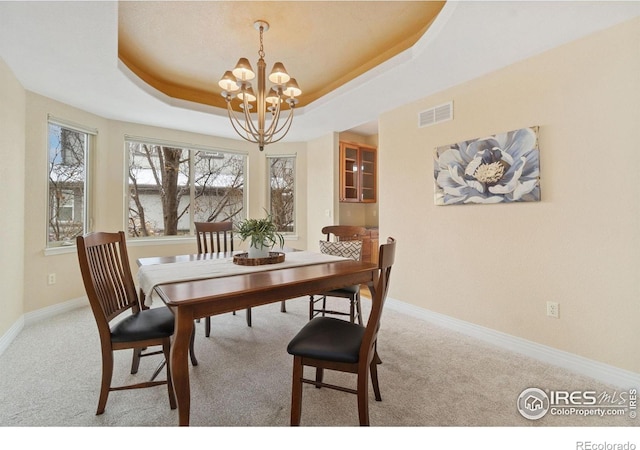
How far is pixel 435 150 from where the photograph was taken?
118 inches

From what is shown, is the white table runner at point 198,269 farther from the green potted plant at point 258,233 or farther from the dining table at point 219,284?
the green potted plant at point 258,233

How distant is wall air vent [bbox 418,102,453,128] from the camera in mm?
2889

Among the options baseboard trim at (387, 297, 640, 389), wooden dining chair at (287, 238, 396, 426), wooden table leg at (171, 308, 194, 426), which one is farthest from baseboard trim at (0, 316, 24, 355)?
baseboard trim at (387, 297, 640, 389)

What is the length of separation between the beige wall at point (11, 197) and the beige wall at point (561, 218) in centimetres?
387

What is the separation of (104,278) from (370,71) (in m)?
2.70

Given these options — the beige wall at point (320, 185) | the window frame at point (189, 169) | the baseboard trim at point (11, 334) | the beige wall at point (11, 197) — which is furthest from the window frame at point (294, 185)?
the baseboard trim at point (11, 334)

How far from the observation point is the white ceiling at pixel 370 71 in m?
1.80

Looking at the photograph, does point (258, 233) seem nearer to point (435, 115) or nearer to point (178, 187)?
point (435, 115)

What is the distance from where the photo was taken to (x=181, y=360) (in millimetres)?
1353

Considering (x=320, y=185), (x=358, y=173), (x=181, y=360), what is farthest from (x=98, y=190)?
(x=358, y=173)

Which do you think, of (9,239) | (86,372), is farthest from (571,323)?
(9,239)
